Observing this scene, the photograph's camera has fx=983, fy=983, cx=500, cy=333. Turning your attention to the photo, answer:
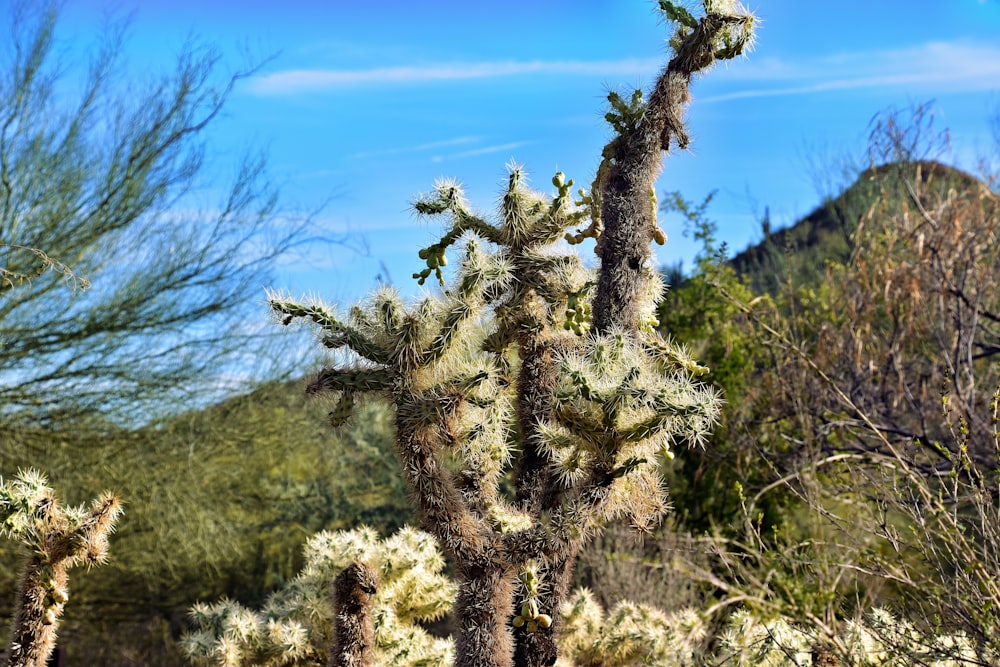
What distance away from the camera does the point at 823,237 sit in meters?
20.0

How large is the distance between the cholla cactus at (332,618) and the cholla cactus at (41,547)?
1.13 metres

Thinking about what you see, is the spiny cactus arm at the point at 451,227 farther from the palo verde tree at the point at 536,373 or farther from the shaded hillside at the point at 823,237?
the shaded hillside at the point at 823,237

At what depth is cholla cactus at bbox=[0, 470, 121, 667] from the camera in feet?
10.9

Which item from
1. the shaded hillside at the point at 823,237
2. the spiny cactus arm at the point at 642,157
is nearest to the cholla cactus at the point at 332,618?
the spiny cactus arm at the point at 642,157

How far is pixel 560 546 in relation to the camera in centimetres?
299

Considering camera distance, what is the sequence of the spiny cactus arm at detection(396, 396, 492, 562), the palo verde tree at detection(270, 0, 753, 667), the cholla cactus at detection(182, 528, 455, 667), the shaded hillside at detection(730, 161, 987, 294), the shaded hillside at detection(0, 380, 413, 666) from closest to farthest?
the palo verde tree at detection(270, 0, 753, 667) < the spiny cactus arm at detection(396, 396, 492, 562) < the cholla cactus at detection(182, 528, 455, 667) < the shaded hillside at detection(0, 380, 413, 666) < the shaded hillside at detection(730, 161, 987, 294)

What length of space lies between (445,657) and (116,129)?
659cm

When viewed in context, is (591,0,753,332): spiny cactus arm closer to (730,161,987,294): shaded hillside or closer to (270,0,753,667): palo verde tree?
(270,0,753,667): palo verde tree

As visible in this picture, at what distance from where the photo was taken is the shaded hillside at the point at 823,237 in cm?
1432

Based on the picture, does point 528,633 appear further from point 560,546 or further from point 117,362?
point 117,362

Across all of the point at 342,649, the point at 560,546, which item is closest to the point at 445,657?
the point at 342,649

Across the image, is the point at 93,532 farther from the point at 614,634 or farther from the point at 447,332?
the point at 614,634

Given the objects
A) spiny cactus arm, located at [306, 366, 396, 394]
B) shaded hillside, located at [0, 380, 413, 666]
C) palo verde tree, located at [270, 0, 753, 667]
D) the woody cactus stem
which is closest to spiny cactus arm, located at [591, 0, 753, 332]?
palo verde tree, located at [270, 0, 753, 667]

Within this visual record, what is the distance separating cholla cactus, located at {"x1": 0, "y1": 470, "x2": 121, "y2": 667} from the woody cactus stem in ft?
2.72
